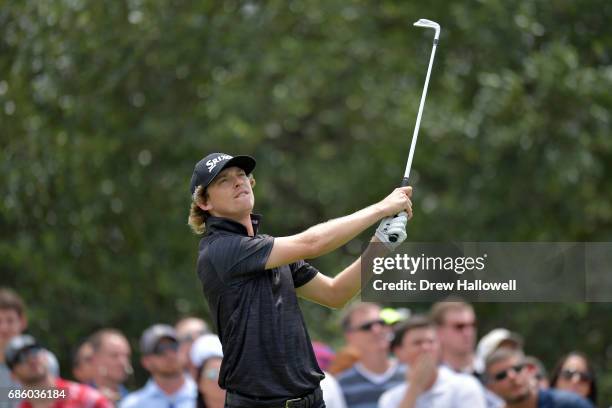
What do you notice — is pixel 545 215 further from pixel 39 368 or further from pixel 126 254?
pixel 39 368

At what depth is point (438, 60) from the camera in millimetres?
15477

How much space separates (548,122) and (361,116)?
8.43ft

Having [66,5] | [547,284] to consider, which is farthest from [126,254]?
[547,284]

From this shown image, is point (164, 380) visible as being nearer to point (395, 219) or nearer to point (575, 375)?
point (575, 375)

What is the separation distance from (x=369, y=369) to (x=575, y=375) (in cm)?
154

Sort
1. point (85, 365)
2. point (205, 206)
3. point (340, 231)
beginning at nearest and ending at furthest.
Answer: point (340, 231) < point (205, 206) < point (85, 365)

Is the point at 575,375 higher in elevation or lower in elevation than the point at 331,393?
higher

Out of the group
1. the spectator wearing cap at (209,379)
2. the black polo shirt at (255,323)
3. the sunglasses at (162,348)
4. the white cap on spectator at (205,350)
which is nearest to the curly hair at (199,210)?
the black polo shirt at (255,323)

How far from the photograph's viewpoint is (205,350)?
852 cm

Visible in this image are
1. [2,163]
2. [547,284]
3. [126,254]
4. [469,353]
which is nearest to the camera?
[547,284]

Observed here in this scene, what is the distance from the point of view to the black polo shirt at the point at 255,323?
586cm

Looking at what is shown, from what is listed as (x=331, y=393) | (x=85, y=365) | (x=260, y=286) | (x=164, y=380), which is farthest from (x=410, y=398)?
(x=260, y=286)

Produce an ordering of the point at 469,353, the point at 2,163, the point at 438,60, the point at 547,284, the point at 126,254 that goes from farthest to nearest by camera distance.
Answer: the point at 438,60, the point at 126,254, the point at 2,163, the point at 469,353, the point at 547,284

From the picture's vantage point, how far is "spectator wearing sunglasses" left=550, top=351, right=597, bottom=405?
9.45m
